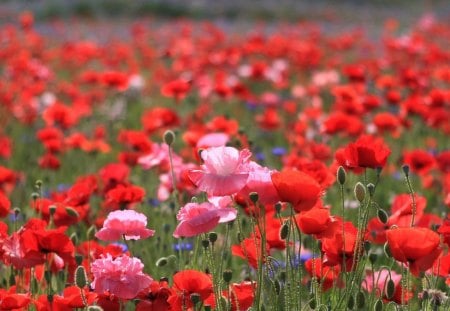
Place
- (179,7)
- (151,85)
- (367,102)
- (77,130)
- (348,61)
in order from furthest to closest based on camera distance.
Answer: (179,7) → (348,61) → (151,85) → (77,130) → (367,102)

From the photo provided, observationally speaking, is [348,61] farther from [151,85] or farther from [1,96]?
[1,96]

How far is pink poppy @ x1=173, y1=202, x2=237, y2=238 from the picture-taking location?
159cm

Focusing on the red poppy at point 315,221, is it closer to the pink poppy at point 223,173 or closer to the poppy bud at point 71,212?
the pink poppy at point 223,173

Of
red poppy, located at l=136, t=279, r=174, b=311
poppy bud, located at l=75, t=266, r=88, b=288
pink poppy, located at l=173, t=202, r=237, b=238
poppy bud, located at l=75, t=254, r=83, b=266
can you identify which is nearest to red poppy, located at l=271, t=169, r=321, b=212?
pink poppy, located at l=173, t=202, r=237, b=238

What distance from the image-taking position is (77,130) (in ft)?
18.5

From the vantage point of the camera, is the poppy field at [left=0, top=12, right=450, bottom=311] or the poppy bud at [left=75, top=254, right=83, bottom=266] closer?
the poppy field at [left=0, top=12, right=450, bottom=311]

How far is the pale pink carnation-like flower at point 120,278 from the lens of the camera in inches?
62.1

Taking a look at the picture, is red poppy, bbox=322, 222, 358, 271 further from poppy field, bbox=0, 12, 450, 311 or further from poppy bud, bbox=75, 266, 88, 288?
Result: poppy bud, bbox=75, 266, 88, 288

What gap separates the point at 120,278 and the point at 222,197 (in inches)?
11.9

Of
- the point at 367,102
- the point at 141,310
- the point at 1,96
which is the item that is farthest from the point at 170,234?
the point at 1,96

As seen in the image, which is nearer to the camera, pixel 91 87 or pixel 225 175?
pixel 225 175

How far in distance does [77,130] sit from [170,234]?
118 inches

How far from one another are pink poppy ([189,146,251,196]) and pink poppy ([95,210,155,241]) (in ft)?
0.65

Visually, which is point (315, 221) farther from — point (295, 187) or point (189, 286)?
point (189, 286)
